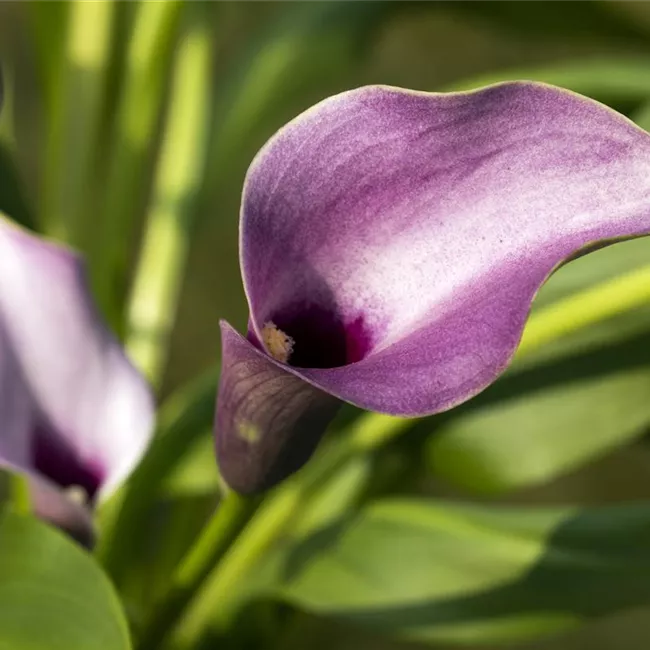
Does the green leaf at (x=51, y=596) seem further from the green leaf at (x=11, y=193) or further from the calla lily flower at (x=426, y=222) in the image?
the green leaf at (x=11, y=193)

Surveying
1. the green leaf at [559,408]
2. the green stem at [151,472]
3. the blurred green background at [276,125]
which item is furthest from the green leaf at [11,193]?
the green leaf at [559,408]

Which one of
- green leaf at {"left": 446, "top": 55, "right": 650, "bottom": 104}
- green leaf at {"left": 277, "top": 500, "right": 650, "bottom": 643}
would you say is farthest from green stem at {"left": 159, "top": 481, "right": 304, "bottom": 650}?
green leaf at {"left": 446, "top": 55, "right": 650, "bottom": 104}

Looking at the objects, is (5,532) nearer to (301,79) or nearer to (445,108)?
(445,108)

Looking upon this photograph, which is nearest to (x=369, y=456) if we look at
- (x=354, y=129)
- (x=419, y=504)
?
(x=419, y=504)

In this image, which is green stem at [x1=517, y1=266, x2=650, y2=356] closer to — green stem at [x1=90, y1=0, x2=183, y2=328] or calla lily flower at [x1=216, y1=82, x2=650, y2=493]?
calla lily flower at [x1=216, y1=82, x2=650, y2=493]

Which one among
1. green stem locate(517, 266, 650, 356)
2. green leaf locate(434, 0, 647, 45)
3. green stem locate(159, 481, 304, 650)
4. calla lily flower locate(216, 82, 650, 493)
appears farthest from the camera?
green leaf locate(434, 0, 647, 45)

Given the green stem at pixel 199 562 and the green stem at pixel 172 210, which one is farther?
the green stem at pixel 172 210
